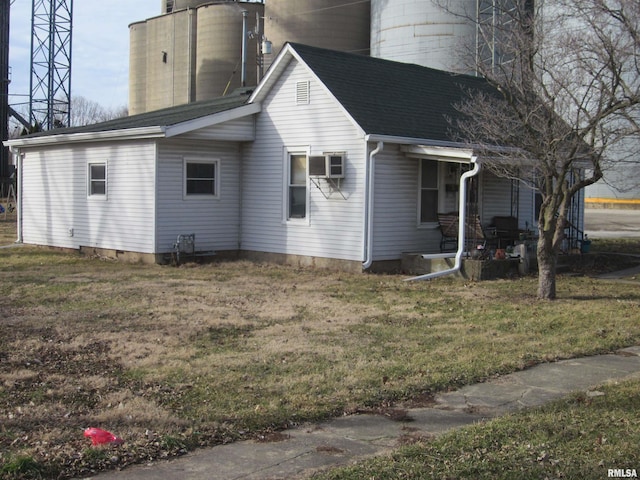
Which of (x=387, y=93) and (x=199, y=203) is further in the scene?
(x=199, y=203)

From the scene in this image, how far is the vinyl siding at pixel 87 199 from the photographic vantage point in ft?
55.5

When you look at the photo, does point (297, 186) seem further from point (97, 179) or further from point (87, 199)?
point (87, 199)

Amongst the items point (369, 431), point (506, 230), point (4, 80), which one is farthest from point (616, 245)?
point (4, 80)

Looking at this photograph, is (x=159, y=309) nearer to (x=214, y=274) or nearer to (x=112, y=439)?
(x=214, y=274)

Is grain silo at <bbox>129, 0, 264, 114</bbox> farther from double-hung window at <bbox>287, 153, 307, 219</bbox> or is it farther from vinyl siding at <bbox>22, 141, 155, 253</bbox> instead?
double-hung window at <bbox>287, 153, 307, 219</bbox>

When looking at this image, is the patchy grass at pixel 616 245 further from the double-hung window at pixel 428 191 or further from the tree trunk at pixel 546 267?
the tree trunk at pixel 546 267

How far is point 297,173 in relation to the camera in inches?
658

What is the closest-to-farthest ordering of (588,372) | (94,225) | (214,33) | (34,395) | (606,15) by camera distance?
1. (34,395)
2. (588,372)
3. (606,15)
4. (94,225)
5. (214,33)

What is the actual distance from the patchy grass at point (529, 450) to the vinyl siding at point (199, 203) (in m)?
11.9

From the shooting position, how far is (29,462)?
4.76 metres

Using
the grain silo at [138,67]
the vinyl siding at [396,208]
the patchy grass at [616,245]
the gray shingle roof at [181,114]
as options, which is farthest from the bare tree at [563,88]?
the grain silo at [138,67]

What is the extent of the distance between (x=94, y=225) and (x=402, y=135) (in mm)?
7974

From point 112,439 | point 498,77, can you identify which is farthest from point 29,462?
point 498,77

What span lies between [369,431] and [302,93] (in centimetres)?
1153
